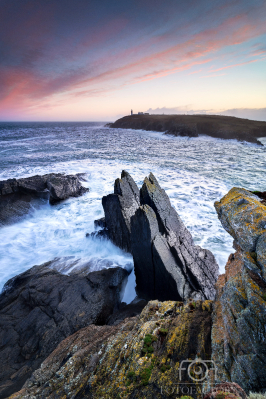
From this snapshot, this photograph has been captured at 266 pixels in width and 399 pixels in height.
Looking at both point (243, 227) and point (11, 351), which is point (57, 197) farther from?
point (243, 227)

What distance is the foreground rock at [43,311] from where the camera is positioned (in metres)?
7.66

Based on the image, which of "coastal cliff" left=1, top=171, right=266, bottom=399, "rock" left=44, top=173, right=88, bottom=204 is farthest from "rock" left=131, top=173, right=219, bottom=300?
"rock" left=44, top=173, right=88, bottom=204

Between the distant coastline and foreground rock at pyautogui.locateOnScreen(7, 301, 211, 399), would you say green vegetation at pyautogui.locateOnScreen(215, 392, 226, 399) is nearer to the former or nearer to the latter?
foreground rock at pyautogui.locateOnScreen(7, 301, 211, 399)

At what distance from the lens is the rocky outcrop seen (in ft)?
11.0

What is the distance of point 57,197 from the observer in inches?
904

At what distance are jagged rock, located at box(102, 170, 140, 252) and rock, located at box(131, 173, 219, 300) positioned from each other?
115 inches

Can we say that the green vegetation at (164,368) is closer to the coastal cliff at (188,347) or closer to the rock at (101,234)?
the coastal cliff at (188,347)

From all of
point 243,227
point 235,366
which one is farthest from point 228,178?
point 235,366

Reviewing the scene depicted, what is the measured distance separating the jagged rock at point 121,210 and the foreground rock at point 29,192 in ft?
35.6

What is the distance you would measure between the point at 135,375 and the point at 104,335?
243 centimetres

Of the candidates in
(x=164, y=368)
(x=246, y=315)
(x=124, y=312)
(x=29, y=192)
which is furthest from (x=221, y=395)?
(x=29, y=192)

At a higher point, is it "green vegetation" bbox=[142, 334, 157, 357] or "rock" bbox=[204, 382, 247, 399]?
"rock" bbox=[204, 382, 247, 399]

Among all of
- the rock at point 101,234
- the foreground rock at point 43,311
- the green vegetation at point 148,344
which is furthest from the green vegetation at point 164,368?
the rock at point 101,234

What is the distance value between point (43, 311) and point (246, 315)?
9583mm
